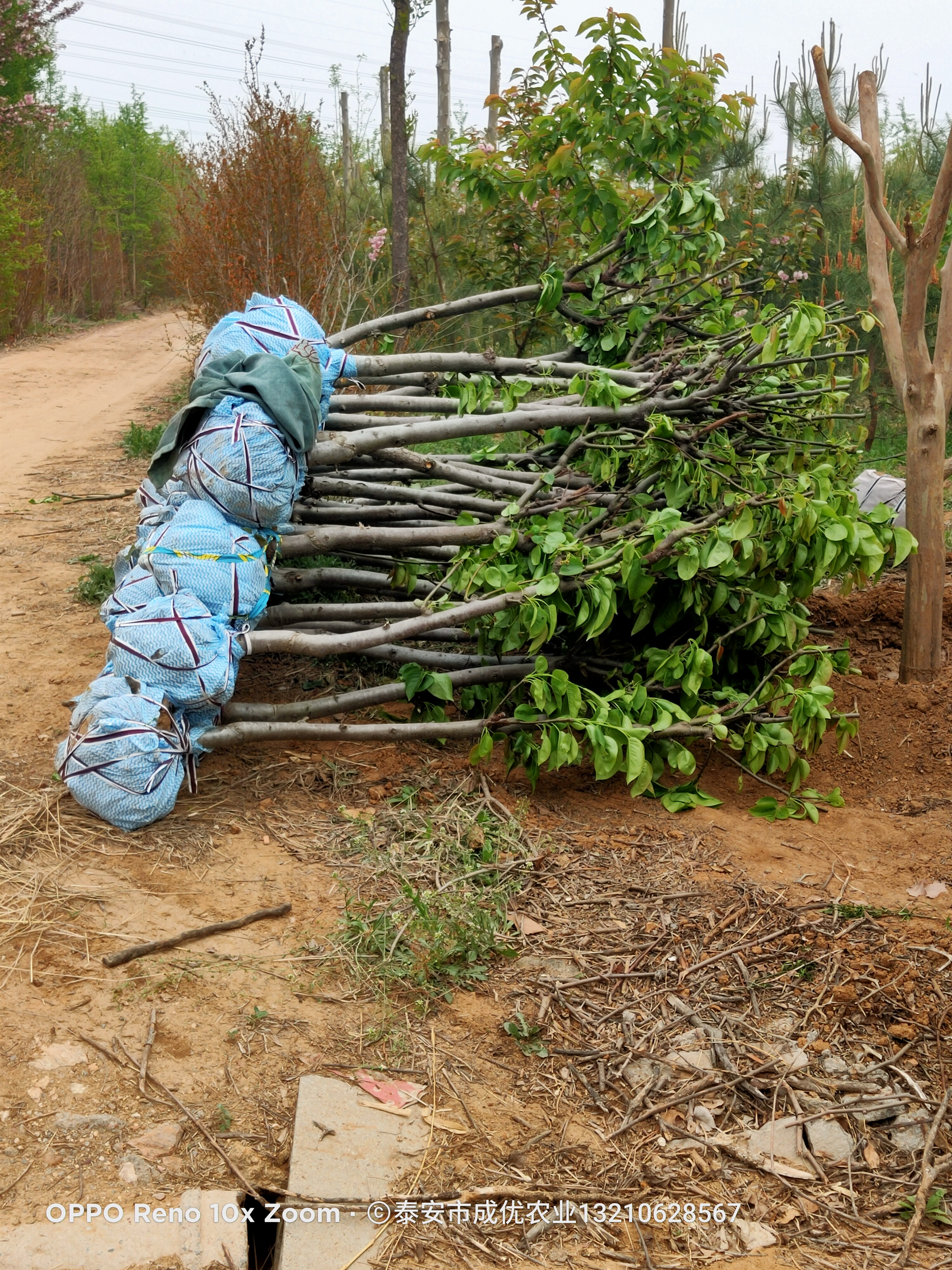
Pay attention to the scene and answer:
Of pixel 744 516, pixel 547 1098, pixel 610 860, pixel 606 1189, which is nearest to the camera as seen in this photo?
pixel 606 1189

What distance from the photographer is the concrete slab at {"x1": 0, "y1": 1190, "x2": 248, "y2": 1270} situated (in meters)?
1.74

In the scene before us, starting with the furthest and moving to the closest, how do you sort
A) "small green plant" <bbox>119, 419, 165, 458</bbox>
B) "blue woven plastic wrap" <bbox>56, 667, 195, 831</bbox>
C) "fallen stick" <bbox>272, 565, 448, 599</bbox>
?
"small green plant" <bbox>119, 419, 165, 458</bbox> < "fallen stick" <bbox>272, 565, 448, 599</bbox> < "blue woven plastic wrap" <bbox>56, 667, 195, 831</bbox>

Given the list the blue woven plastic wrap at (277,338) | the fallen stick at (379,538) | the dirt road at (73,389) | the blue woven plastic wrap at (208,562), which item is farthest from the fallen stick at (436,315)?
the dirt road at (73,389)

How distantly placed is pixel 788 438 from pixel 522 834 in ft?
6.50

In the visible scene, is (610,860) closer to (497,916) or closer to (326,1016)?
(497,916)

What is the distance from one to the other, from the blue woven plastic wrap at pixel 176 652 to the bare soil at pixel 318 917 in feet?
1.26

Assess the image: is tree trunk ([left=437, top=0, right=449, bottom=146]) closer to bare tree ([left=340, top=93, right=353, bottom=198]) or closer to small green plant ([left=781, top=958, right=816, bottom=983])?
bare tree ([left=340, top=93, right=353, bottom=198])

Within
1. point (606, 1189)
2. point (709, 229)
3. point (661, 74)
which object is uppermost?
point (661, 74)

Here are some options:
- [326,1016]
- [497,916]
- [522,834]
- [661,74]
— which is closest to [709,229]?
[661,74]

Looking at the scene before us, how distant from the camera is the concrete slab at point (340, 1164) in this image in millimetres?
1857

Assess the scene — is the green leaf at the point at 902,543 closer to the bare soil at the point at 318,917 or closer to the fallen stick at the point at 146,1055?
the bare soil at the point at 318,917

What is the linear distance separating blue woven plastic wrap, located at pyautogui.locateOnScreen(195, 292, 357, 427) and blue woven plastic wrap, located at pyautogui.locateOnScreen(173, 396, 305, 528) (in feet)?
1.24

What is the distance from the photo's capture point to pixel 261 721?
11.3 ft

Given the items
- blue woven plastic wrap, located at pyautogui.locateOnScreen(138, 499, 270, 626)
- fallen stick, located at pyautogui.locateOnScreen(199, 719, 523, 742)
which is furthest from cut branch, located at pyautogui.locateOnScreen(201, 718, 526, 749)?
blue woven plastic wrap, located at pyautogui.locateOnScreen(138, 499, 270, 626)
